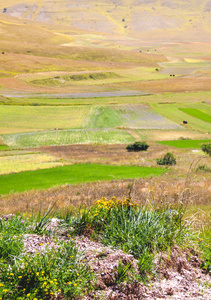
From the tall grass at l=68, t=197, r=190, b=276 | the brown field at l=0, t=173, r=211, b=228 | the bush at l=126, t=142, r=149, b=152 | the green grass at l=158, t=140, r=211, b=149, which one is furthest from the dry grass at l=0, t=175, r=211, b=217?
the green grass at l=158, t=140, r=211, b=149

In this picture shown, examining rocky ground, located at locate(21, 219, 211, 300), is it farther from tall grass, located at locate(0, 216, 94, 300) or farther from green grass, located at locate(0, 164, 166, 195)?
green grass, located at locate(0, 164, 166, 195)

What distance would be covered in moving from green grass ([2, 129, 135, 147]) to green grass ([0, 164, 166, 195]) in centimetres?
2344

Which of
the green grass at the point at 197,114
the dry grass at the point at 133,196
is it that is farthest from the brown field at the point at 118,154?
the green grass at the point at 197,114

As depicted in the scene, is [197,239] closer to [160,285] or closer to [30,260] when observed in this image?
[160,285]

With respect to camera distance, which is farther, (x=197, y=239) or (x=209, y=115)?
(x=209, y=115)

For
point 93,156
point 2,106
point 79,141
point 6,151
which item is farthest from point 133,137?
point 2,106

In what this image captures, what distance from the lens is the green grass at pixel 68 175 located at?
2820 cm

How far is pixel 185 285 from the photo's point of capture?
6484 millimetres

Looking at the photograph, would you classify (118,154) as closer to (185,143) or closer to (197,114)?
(185,143)

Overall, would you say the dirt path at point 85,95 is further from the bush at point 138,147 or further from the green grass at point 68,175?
the green grass at point 68,175

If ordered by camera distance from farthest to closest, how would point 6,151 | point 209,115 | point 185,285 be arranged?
point 209,115, point 6,151, point 185,285

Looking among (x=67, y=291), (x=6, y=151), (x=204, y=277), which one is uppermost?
(x=67, y=291)

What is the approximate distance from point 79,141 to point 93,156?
50.8 ft

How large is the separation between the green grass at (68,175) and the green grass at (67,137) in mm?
23440
